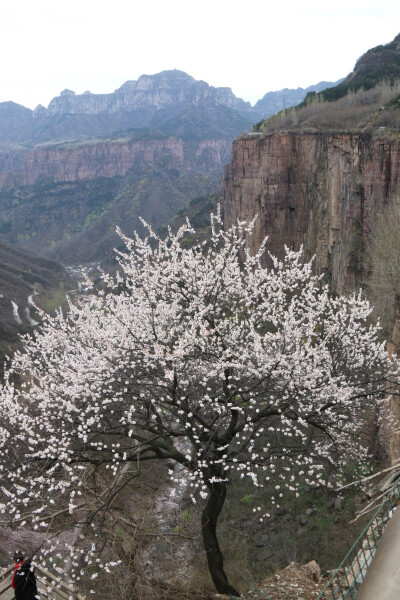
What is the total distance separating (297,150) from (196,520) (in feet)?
125

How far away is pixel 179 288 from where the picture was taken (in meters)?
12.0

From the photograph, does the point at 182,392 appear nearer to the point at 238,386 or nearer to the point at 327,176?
the point at 238,386

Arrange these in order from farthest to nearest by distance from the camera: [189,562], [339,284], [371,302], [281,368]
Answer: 1. [339,284]
2. [371,302]
3. [189,562]
4. [281,368]

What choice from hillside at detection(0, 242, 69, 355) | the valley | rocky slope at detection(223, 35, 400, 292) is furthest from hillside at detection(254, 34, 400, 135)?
hillside at detection(0, 242, 69, 355)

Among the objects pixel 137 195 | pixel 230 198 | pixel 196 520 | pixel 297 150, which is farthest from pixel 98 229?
pixel 196 520

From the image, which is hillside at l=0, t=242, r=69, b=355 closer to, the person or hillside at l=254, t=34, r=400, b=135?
the person

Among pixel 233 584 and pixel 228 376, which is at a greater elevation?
pixel 228 376

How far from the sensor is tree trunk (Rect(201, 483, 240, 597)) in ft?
34.5

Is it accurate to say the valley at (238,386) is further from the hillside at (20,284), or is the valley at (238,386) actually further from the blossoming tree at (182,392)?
the hillside at (20,284)

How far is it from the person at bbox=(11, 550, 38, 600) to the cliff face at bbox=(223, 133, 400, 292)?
86.9 ft

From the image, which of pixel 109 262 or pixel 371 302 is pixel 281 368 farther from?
pixel 109 262

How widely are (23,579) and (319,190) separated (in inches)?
1531

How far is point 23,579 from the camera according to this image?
30.0ft

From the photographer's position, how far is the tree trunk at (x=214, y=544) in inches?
414
